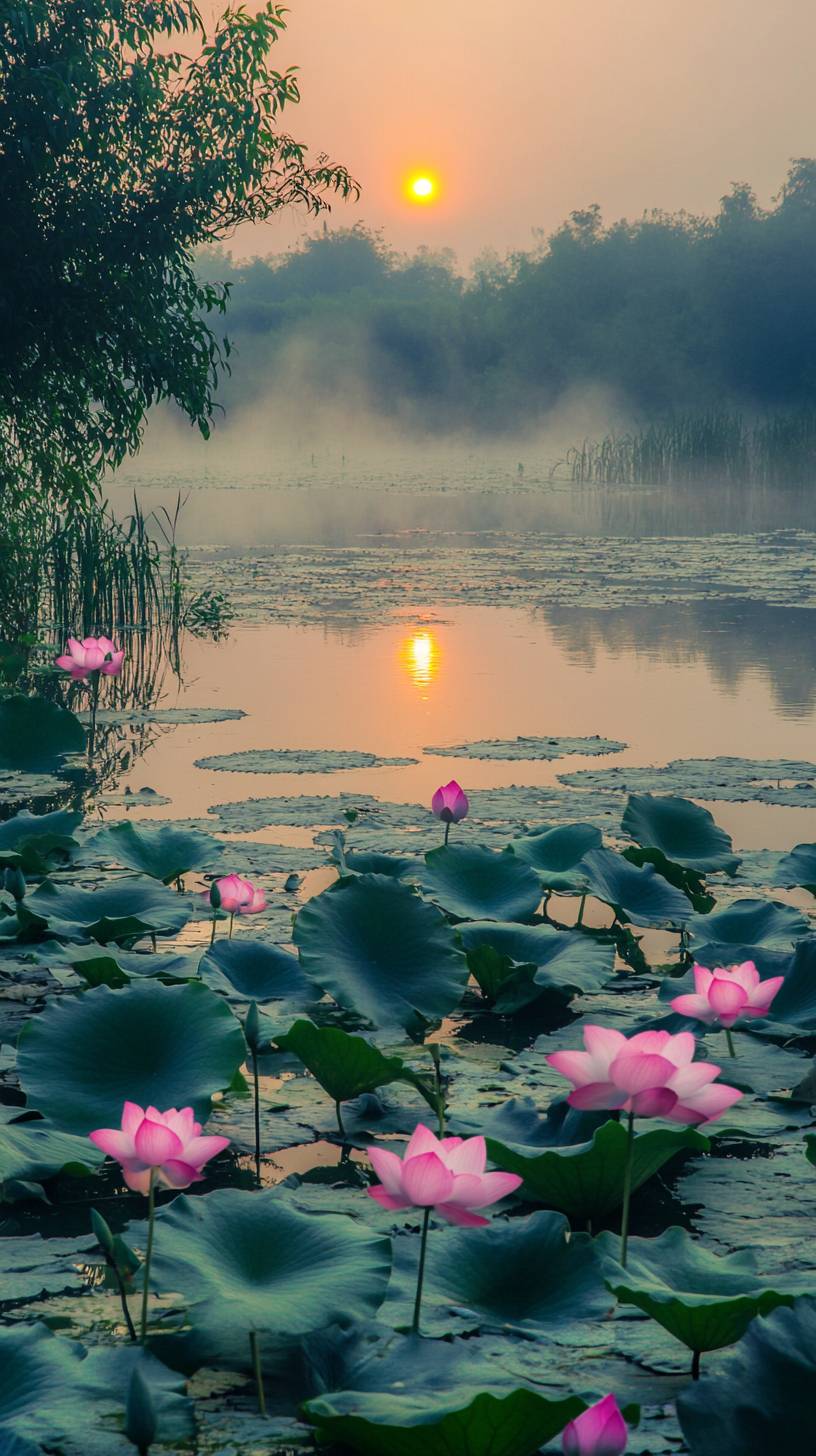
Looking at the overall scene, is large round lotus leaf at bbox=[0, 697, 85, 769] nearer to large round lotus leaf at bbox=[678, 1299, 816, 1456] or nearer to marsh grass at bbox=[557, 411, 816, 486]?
large round lotus leaf at bbox=[678, 1299, 816, 1456]

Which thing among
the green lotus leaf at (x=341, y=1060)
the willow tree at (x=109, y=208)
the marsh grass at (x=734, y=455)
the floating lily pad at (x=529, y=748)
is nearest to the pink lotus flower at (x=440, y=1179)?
the green lotus leaf at (x=341, y=1060)

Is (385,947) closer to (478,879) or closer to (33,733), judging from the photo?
(478,879)

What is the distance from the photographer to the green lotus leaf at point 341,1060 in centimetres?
187

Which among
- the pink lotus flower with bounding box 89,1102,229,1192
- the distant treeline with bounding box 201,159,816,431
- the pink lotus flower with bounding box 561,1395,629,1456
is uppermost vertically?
the distant treeline with bounding box 201,159,816,431

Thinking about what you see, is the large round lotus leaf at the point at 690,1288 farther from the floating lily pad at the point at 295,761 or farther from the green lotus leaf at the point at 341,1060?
the floating lily pad at the point at 295,761

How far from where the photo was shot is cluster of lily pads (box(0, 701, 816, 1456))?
47.8 inches

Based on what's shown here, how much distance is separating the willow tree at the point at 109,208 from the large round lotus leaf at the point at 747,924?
18.6ft

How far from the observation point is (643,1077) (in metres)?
1.40

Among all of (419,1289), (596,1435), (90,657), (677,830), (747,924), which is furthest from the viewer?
(90,657)

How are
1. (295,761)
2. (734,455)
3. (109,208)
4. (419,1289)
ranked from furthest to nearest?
(734,455), (109,208), (295,761), (419,1289)

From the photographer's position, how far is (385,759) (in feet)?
15.9

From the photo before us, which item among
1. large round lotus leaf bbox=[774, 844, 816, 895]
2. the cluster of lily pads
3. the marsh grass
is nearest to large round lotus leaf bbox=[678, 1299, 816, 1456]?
the cluster of lily pads

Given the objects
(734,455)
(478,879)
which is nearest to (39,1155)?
(478,879)

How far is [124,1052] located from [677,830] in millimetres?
1712
